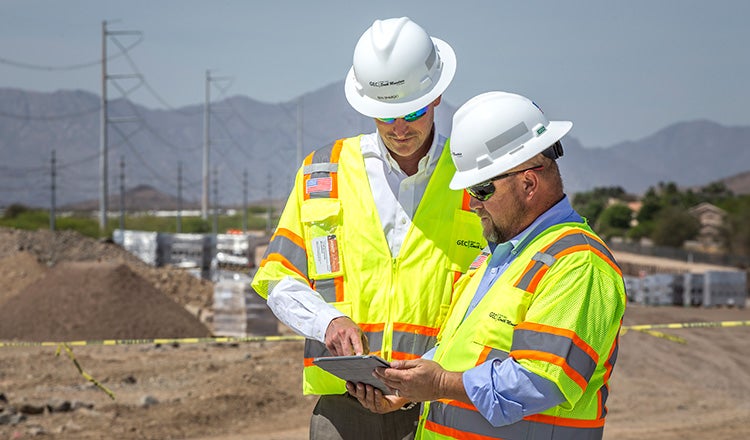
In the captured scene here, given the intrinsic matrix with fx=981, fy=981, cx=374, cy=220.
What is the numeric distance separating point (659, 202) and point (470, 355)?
89.1 meters

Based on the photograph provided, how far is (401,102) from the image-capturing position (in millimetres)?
3836

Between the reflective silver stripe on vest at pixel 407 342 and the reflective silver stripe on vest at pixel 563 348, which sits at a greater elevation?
the reflective silver stripe on vest at pixel 563 348

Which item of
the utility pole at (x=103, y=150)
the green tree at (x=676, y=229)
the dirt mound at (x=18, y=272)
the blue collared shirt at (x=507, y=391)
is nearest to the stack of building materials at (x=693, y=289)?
the dirt mound at (x=18, y=272)

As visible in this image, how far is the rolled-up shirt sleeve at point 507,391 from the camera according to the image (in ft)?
8.70

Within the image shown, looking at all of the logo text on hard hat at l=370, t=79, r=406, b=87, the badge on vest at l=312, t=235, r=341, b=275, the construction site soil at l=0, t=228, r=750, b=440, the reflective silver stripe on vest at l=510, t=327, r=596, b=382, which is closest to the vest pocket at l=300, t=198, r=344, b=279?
the badge on vest at l=312, t=235, r=341, b=275

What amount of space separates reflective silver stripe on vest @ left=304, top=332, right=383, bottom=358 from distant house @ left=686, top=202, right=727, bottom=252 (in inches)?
2747

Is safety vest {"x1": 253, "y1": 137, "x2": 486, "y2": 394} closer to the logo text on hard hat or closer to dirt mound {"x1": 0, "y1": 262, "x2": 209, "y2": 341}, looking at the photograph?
the logo text on hard hat

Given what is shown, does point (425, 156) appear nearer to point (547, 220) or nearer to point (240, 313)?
point (547, 220)

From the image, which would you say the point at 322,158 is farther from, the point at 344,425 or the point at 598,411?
the point at 598,411

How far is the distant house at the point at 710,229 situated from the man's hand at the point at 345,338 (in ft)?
229

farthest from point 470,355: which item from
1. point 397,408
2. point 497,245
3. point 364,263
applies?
point 364,263

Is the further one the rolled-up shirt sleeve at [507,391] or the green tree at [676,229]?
the green tree at [676,229]

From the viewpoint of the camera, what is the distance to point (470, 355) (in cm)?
292

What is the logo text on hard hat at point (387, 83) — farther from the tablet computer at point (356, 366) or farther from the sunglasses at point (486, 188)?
the tablet computer at point (356, 366)
